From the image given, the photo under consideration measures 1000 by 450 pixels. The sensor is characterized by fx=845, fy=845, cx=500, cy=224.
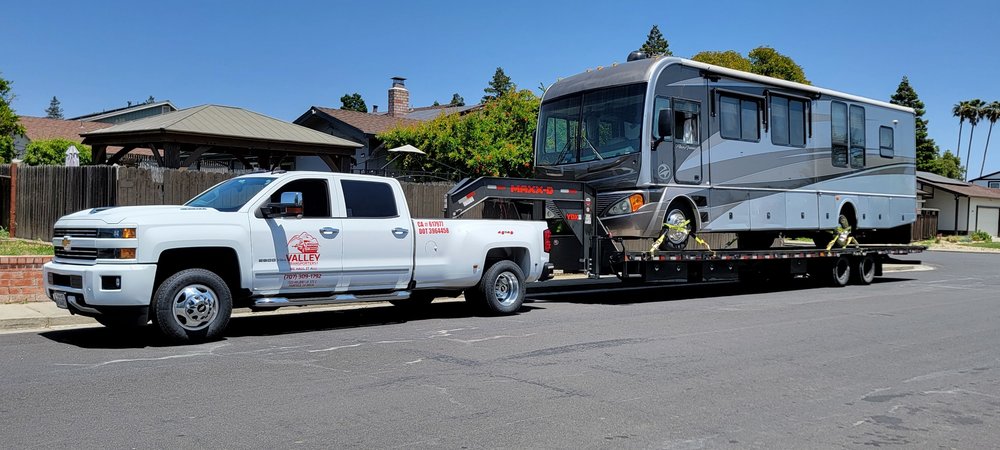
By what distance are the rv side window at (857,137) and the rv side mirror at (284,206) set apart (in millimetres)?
12999

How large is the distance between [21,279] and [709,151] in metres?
11.2

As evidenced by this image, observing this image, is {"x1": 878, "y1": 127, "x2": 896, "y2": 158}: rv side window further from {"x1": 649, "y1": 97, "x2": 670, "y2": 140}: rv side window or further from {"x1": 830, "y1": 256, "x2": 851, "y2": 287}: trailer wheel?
{"x1": 649, "y1": 97, "x2": 670, "y2": 140}: rv side window

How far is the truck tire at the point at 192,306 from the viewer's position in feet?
29.6

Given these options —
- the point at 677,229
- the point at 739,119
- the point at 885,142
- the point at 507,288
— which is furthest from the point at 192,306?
the point at 885,142

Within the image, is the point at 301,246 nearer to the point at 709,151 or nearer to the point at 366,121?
the point at 709,151

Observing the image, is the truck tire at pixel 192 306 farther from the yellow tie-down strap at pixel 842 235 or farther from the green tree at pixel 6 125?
the green tree at pixel 6 125

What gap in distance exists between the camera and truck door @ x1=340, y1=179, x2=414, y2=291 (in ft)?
34.7

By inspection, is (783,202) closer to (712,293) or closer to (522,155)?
(712,293)

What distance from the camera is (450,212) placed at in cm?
1248

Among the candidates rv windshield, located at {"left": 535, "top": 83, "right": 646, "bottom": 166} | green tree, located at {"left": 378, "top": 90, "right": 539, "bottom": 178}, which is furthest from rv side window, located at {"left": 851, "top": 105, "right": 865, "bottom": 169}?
green tree, located at {"left": 378, "top": 90, "right": 539, "bottom": 178}

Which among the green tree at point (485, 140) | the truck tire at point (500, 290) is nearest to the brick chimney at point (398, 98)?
the green tree at point (485, 140)

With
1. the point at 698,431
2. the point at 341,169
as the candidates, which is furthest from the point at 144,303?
the point at 341,169

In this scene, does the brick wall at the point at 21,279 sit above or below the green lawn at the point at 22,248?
below

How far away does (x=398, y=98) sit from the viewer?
1684 inches
